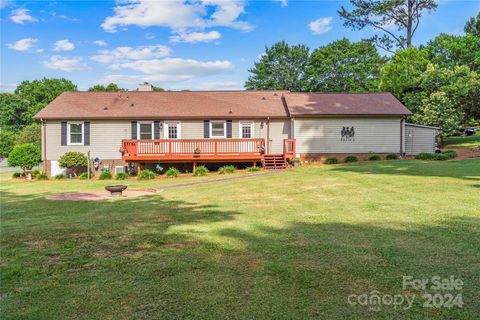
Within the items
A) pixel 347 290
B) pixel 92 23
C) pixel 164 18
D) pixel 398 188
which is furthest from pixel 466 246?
pixel 92 23

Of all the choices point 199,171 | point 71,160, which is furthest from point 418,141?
point 71,160

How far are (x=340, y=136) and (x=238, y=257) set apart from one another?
1741 cm

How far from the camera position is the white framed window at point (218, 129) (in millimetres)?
20672

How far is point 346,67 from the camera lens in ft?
134

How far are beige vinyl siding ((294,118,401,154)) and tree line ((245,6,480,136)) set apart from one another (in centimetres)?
522

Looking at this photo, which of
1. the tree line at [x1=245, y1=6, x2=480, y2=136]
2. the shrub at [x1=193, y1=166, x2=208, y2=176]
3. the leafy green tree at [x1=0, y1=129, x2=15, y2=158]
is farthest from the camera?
the leafy green tree at [x1=0, y1=129, x2=15, y2=158]

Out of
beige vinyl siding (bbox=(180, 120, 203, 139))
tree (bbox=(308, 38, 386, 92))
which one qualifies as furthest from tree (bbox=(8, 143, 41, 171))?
tree (bbox=(308, 38, 386, 92))

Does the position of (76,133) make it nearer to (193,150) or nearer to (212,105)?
(193,150)

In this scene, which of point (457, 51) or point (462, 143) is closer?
point (462, 143)

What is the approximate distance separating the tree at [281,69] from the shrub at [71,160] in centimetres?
2952

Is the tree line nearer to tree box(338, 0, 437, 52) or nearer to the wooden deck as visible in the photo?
tree box(338, 0, 437, 52)

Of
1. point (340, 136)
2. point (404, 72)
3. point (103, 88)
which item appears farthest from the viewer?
point (103, 88)

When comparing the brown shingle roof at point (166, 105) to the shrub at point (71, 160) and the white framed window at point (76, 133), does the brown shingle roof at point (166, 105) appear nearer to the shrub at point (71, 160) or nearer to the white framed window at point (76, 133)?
the white framed window at point (76, 133)

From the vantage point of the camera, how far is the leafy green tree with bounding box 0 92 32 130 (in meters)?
54.6
